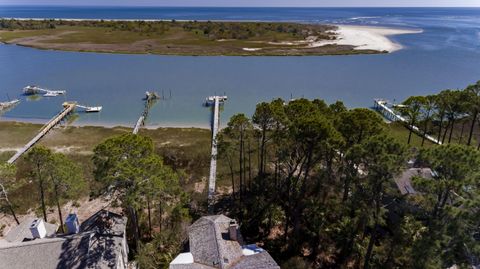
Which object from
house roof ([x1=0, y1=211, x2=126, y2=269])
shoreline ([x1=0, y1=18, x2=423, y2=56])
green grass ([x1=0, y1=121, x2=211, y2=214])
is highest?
shoreline ([x1=0, y1=18, x2=423, y2=56])

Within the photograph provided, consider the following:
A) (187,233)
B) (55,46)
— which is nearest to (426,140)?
(187,233)

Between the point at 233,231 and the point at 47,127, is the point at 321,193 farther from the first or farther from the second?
the point at 47,127

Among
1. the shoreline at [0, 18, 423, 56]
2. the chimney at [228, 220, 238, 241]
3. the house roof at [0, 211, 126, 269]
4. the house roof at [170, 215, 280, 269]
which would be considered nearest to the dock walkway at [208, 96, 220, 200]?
the house roof at [170, 215, 280, 269]

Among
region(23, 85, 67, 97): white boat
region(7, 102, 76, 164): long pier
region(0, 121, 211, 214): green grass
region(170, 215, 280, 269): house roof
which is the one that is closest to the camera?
region(170, 215, 280, 269): house roof

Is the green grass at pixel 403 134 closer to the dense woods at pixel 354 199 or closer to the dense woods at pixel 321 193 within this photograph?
the dense woods at pixel 354 199

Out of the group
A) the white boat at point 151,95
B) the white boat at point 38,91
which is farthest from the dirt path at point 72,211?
the white boat at point 38,91

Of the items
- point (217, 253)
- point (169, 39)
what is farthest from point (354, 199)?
point (169, 39)

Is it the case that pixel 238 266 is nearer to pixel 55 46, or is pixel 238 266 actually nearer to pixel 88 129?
pixel 88 129

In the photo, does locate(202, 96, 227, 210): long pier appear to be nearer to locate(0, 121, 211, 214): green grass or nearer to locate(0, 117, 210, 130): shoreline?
locate(0, 121, 211, 214): green grass
